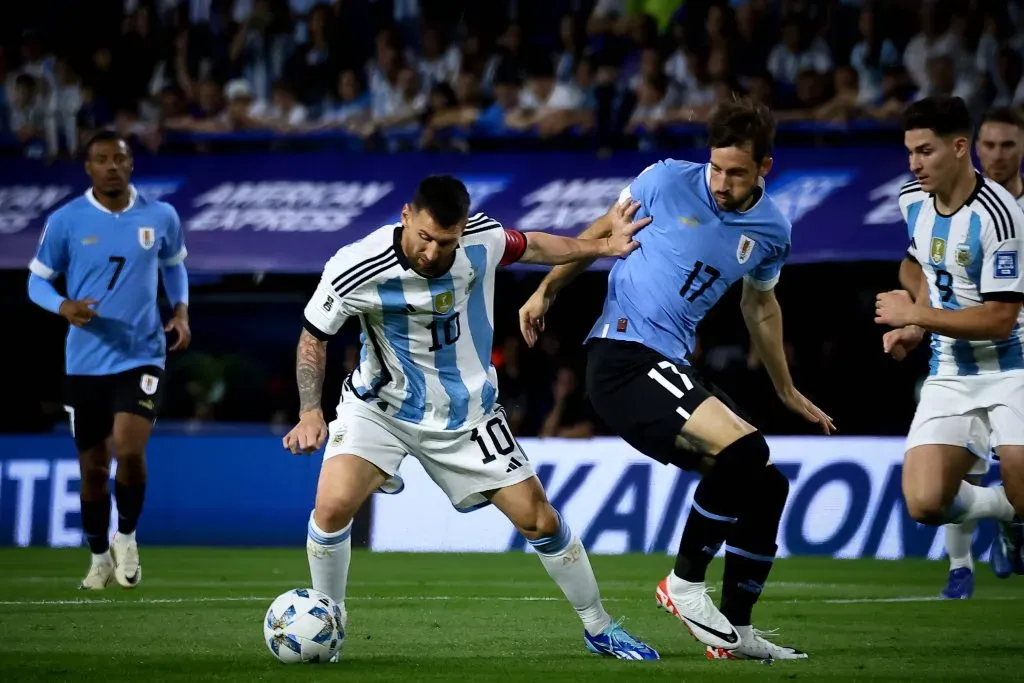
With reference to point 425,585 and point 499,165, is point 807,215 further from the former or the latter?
point 425,585

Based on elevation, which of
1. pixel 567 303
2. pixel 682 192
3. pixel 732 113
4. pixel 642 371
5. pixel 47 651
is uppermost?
pixel 732 113

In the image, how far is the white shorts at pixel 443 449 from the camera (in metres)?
6.64

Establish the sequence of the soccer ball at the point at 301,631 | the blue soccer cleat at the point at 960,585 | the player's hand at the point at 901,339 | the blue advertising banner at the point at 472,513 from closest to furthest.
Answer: the soccer ball at the point at 301,631
the player's hand at the point at 901,339
the blue soccer cleat at the point at 960,585
the blue advertising banner at the point at 472,513

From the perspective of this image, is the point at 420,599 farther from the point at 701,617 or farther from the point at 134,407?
the point at 701,617

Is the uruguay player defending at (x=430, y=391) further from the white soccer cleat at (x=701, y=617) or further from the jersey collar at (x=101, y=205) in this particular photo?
the jersey collar at (x=101, y=205)

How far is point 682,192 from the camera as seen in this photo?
707 cm

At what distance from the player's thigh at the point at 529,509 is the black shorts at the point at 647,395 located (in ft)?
1.67

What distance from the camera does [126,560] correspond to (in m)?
10.0

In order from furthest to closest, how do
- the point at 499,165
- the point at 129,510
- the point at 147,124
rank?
the point at 147,124, the point at 499,165, the point at 129,510

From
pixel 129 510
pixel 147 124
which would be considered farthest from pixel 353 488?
pixel 147 124

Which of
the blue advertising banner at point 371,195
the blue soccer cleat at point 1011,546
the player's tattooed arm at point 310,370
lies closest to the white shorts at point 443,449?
the player's tattooed arm at point 310,370

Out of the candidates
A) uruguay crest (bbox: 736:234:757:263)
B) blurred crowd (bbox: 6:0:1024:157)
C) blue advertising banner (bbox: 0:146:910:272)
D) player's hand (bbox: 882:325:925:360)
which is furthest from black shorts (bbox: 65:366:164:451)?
blurred crowd (bbox: 6:0:1024:157)

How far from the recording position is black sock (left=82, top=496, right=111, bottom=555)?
10195 mm

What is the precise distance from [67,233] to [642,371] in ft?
16.2
